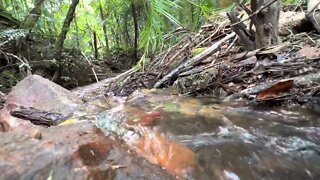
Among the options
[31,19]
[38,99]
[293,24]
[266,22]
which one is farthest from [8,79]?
[293,24]

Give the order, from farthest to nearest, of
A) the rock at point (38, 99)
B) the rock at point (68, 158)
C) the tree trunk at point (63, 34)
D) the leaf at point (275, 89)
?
the tree trunk at point (63, 34) → the rock at point (38, 99) → the leaf at point (275, 89) → the rock at point (68, 158)

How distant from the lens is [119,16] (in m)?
10.4

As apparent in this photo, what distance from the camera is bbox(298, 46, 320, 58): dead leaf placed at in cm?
275

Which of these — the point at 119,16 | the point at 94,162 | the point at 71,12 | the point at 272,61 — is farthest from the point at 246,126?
the point at 119,16

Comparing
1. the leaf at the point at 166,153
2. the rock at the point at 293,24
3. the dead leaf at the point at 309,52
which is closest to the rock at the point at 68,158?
the leaf at the point at 166,153

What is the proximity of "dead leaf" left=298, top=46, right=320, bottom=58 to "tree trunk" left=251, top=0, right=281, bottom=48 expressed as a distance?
41 cm

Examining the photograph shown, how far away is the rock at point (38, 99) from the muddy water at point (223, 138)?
0.55m

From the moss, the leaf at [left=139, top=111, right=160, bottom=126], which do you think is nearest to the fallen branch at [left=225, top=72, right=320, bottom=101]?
the leaf at [left=139, top=111, right=160, bottom=126]

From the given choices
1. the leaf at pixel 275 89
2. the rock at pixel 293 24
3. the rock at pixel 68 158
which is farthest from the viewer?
the rock at pixel 293 24

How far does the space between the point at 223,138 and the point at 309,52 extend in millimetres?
1561

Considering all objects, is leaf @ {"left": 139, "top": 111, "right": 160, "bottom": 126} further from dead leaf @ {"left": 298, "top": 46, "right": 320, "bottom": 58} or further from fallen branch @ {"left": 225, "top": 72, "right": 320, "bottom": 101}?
dead leaf @ {"left": 298, "top": 46, "right": 320, "bottom": 58}

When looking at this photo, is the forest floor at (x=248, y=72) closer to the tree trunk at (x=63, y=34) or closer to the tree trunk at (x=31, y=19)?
the tree trunk at (x=63, y=34)

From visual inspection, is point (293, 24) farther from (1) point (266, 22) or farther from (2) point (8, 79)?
(2) point (8, 79)

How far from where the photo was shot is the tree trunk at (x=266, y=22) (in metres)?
3.20
